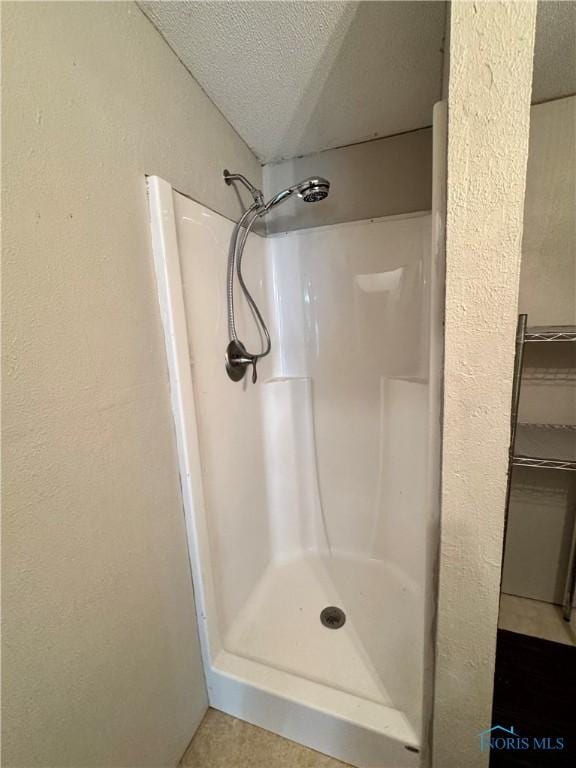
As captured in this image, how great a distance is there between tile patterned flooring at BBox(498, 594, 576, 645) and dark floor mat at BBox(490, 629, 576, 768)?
0.03 meters

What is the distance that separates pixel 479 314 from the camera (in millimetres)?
479

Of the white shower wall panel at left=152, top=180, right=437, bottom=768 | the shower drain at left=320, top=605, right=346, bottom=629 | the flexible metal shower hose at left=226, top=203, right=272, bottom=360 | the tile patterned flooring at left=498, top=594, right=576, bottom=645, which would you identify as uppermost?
the flexible metal shower hose at left=226, top=203, right=272, bottom=360

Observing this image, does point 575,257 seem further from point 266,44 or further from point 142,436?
point 142,436

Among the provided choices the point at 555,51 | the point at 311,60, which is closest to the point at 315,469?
the point at 311,60

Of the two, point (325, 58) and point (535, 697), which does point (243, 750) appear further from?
point (325, 58)

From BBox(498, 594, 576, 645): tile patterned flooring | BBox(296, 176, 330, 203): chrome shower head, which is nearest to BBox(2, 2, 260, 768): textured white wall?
BBox(296, 176, 330, 203): chrome shower head

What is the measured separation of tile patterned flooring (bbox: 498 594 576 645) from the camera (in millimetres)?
1109

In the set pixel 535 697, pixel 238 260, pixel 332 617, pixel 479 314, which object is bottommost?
pixel 535 697

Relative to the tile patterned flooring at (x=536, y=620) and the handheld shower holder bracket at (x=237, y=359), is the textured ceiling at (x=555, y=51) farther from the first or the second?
the tile patterned flooring at (x=536, y=620)

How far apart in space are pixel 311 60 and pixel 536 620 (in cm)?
205

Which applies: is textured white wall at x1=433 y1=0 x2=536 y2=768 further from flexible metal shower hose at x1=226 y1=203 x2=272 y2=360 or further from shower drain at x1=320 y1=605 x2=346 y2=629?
flexible metal shower hose at x1=226 y1=203 x2=272 y2=360

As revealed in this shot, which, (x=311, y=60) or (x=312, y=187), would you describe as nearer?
(x=311, y=60)

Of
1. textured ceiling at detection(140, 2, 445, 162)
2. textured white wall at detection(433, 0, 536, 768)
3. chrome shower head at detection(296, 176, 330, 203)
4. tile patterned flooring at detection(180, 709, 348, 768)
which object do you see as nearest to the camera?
textured white wall at detection(433, 0, 536, 768)

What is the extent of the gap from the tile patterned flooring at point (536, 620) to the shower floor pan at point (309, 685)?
1.88 feet
